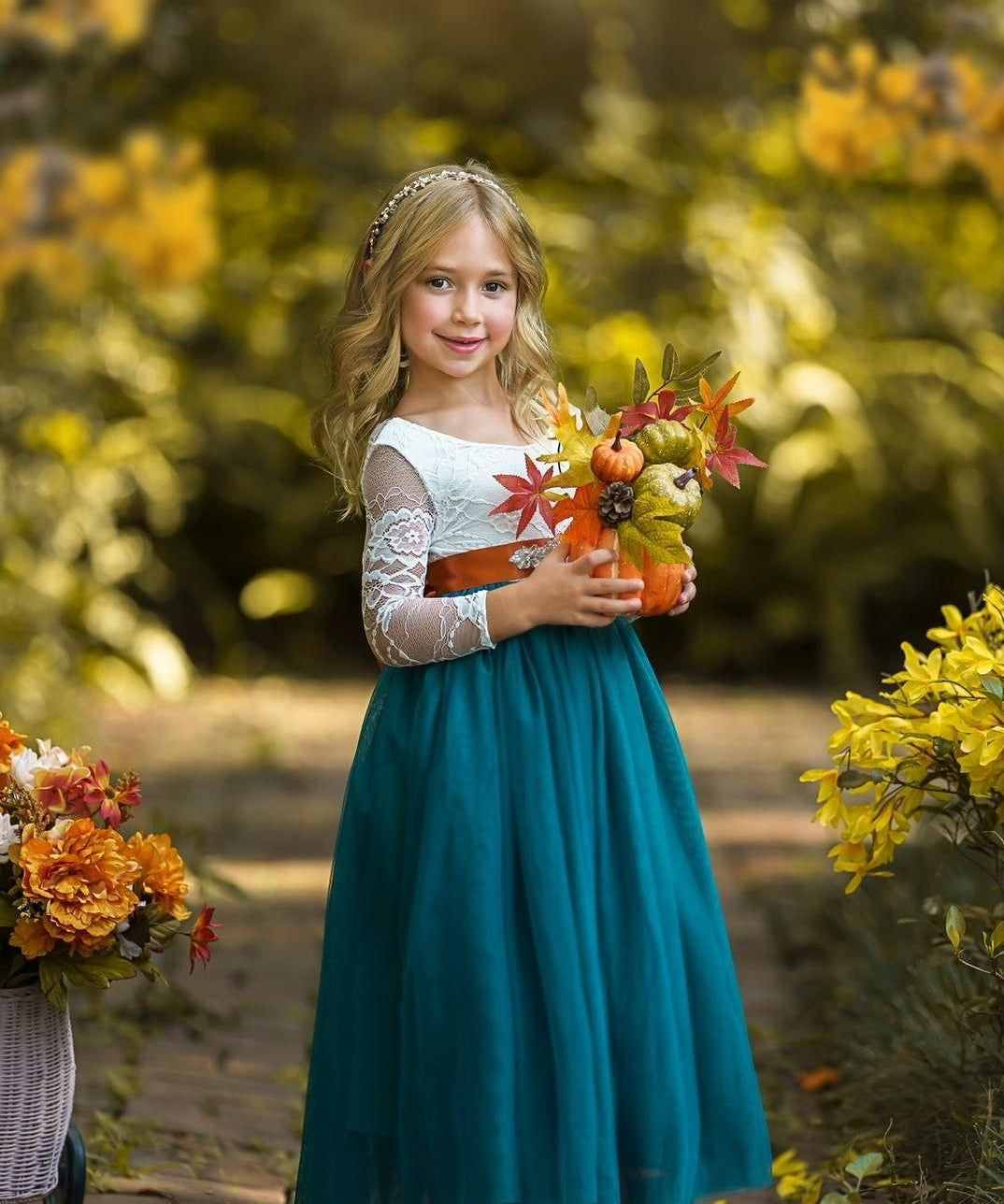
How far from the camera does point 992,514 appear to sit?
7.31 m

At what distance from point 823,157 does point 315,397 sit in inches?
142

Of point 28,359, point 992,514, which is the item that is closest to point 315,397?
point 28,359

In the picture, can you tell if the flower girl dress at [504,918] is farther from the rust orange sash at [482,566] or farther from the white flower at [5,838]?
the white flower at [5,838]

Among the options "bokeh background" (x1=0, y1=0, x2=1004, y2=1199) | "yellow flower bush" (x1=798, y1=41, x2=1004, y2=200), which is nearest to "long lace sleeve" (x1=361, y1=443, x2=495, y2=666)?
"yellow flower bush" (x1=798, y1=41, x2=1004, y2=200)

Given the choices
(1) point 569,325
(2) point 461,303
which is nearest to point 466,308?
(2) point 461,303

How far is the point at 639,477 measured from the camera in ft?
6.60

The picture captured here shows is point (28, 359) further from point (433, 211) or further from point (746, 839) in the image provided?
point (433, 211)

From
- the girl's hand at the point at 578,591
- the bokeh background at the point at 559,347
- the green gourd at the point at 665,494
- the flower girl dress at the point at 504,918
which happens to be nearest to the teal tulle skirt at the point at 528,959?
the flower girl dress at the point at 504,918

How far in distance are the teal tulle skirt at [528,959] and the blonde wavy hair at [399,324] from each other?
311mm

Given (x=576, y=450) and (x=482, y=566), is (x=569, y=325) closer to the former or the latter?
(x=482, y=566)

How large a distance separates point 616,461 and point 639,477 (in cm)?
4

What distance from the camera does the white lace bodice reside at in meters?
2.08

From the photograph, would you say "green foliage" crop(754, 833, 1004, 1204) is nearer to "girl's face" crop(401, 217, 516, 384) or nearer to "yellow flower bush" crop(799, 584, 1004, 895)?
"yellow flower bush" crop(799, 584, 1004, 895)

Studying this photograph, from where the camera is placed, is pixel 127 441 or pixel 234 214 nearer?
pixel 127 441
